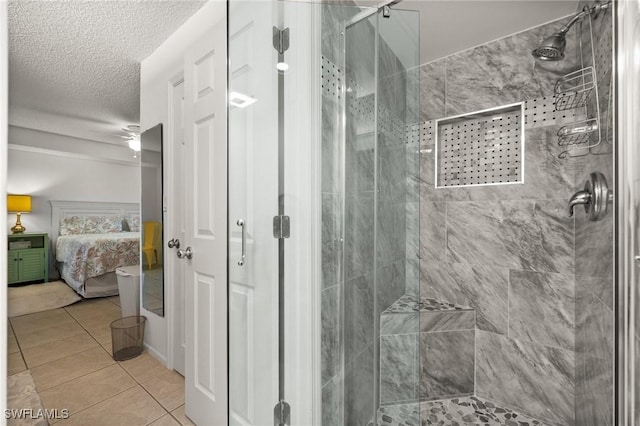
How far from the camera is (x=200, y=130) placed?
141 centimetres

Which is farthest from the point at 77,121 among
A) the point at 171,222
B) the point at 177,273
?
the point at 177,273

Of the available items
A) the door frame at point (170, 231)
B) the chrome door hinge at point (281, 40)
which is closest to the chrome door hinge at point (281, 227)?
the chrome door hinge at point (281, 40)

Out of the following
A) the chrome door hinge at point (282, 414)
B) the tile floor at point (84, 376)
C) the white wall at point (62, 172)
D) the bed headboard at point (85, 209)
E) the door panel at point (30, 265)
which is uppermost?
the white wall at point (62, 172)

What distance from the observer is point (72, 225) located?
2021mm

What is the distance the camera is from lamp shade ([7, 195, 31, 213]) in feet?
5.40

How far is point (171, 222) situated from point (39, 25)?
4.40 ft

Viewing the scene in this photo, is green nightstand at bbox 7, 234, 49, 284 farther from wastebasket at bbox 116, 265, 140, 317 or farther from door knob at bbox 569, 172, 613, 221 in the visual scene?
door knob at bbox 569, 172, 613, 221

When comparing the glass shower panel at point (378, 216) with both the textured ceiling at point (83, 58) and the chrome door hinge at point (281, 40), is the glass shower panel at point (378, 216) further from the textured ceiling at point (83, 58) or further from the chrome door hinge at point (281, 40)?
the textured ceiling at point (83, 58)

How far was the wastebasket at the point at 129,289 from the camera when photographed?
2174mm

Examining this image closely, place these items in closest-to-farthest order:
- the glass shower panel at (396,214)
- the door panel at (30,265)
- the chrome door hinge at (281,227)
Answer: the chrome door hinge at (281,227)
the glass shower panel at (396,214)
the door panel at (30,265)

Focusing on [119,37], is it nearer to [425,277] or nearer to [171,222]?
[171,222]

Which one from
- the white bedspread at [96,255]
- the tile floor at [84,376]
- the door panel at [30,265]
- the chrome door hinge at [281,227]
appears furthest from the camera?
the white bedspread at [96,255]

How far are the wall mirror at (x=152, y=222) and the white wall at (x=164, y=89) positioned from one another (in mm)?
76

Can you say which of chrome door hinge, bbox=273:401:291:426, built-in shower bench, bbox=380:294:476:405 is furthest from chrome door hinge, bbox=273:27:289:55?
built-in shower bench, bbox=380:294:476:405
